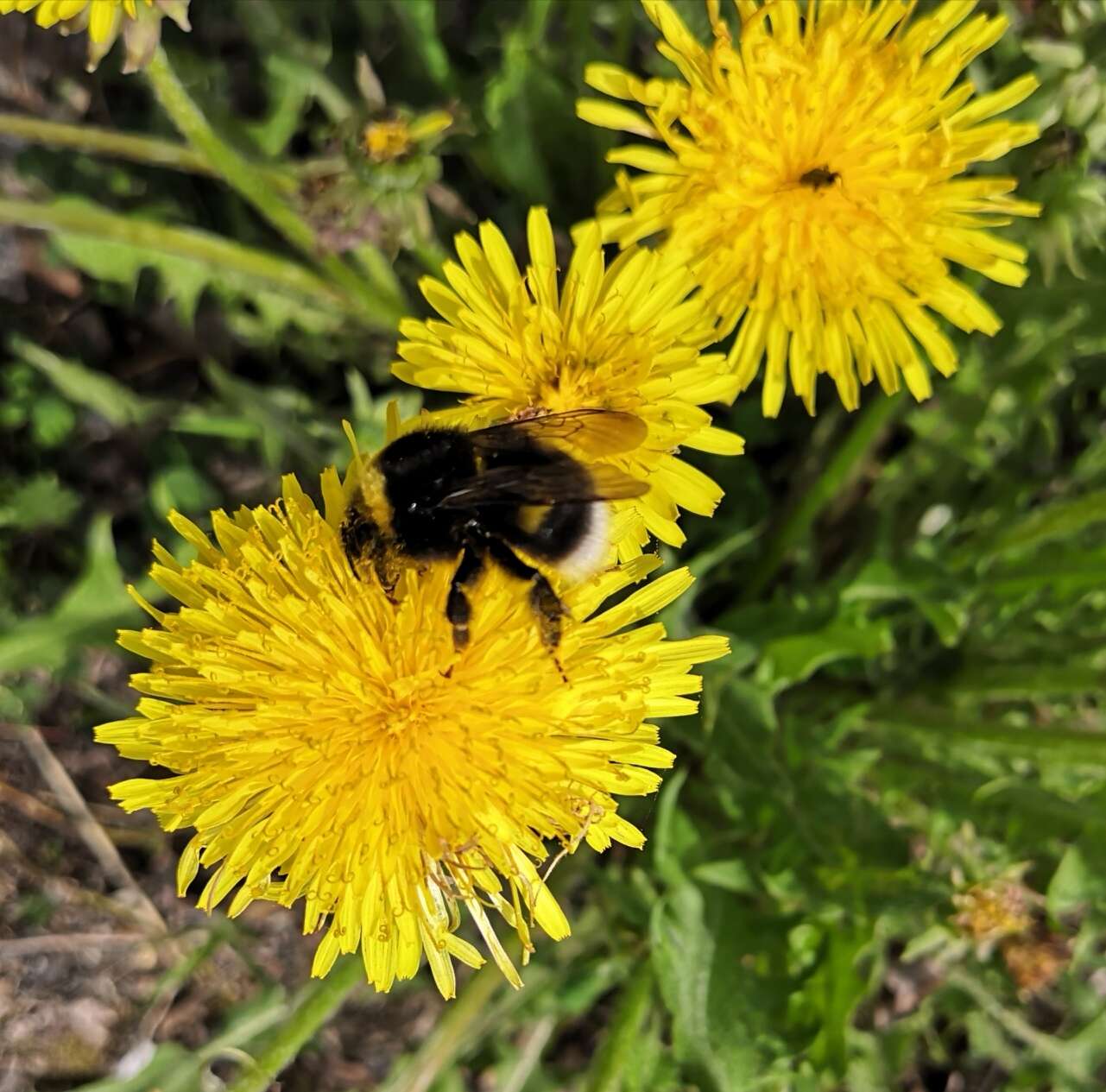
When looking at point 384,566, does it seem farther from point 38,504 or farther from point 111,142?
point 38,504

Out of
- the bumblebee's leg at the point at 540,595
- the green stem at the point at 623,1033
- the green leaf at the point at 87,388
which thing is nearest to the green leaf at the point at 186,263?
the green leaf at the point at 87,388

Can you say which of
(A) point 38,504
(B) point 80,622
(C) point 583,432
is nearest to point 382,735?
(C) point 583,432

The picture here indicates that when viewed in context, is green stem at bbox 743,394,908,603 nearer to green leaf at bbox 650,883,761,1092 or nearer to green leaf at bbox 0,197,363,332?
green leaf at bbox 650,883,761,1092

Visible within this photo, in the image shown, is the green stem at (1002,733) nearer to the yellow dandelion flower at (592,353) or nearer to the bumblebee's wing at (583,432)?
the yellow dandelion flower at (592,353)

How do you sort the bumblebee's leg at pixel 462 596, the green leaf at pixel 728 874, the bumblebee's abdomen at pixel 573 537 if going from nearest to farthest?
the bumblebee's abdomen at pixel 573 537 < the bumblebee's leg at pixel 462 596 < the green leaf at pixel 728 874

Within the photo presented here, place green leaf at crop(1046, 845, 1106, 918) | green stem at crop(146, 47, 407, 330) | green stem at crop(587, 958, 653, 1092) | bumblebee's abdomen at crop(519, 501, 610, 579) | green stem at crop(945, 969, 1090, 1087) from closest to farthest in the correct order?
bumblebee's abdomen at crop(519, 501, 610, 579), green stem at crop(146, 47, 407, 330), green stem at crop(587, 958, 653, 1092), green leaf at crop(1046, 845, 1106, 918), green stem at crop(945, 969, 1090, 1087)

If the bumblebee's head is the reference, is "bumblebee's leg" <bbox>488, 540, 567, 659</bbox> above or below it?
below

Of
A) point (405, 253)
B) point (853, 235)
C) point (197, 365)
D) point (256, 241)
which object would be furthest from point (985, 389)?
point (197, 365)

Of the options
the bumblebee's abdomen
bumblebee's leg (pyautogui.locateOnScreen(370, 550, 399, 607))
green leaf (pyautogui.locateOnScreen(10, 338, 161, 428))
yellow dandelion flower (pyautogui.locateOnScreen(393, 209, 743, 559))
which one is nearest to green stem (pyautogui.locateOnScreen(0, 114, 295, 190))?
green leaf (pyautogui.locateOnScreen(10, 338, 161, 428))
